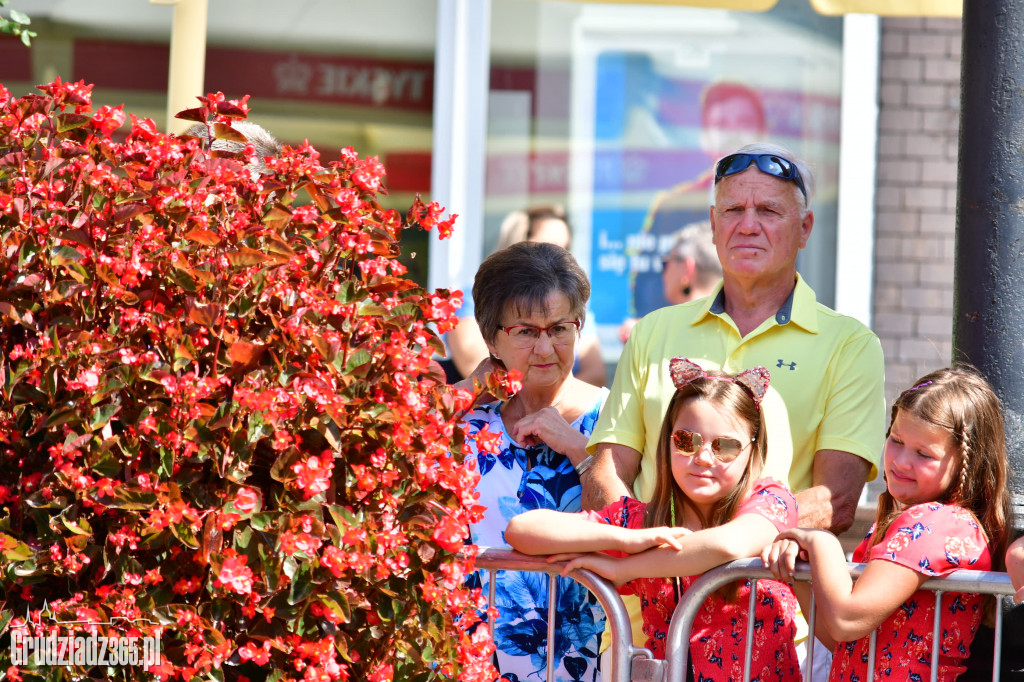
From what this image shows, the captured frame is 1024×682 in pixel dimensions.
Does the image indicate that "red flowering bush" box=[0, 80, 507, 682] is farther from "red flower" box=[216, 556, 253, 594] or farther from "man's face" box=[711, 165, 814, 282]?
"man's face" box=[711, 165, 814, 282]

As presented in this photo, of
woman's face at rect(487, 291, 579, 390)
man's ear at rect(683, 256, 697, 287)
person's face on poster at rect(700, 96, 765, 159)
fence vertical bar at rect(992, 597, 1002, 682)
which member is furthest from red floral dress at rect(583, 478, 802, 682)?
person's face on poster at rect(700, 96, 765, 159)

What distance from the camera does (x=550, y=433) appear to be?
126 inches

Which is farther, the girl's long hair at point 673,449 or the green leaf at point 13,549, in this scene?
the girl's long hair at point 673,449

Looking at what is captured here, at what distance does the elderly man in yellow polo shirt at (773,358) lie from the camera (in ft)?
9.92

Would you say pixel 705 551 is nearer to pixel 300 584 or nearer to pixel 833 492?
pixel 833 492

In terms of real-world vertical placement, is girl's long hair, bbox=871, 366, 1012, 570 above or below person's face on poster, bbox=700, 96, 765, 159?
below

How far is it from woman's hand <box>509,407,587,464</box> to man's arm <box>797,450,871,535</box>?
637 mm

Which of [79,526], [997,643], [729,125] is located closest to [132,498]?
[79,526]

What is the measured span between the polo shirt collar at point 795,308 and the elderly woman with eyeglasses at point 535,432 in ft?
1.24

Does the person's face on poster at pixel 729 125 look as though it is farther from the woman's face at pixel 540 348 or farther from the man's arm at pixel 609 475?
the man's arm at pixel 609 475

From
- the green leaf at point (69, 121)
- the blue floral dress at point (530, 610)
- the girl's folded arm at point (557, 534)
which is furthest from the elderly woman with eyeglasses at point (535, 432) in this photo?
the green leaf at point (69, 121)

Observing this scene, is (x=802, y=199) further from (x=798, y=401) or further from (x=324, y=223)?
(x=324, y=223)

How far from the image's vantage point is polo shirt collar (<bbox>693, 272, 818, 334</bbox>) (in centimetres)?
323

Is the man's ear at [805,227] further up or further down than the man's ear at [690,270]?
further down
